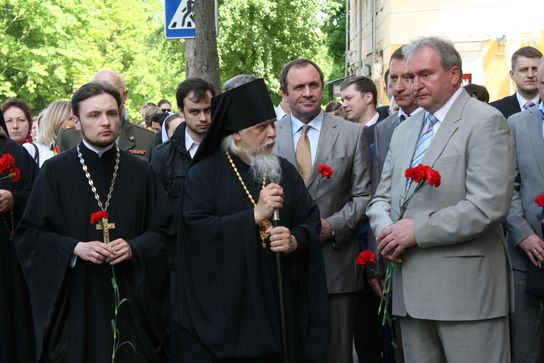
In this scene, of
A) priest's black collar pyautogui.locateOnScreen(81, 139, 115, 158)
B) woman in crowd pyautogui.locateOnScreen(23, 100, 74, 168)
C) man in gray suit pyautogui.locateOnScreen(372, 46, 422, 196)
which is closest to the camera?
priest's black collar pyautogui.locateOnScreen(81, 139, 115, 158)

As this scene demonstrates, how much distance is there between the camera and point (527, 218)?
20.9 ft

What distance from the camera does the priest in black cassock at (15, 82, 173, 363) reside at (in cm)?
585

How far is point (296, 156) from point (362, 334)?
2.16m

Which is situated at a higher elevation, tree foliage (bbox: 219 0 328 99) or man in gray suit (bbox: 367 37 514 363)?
tree foliage (bbox: 219 0 328 99)

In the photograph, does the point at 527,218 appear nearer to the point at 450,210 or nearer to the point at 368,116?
the point at 450,210

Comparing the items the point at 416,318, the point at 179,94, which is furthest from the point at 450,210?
the point at 179,94

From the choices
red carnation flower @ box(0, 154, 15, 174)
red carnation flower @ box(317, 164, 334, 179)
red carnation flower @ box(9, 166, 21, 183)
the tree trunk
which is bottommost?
red carnation flower @ box(317, 164, 334, 179)

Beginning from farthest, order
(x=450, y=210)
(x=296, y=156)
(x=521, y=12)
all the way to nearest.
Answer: (x=521, y=12) < (x=296, y=156) < (x=450, y=210)

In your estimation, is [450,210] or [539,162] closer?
[450,210]

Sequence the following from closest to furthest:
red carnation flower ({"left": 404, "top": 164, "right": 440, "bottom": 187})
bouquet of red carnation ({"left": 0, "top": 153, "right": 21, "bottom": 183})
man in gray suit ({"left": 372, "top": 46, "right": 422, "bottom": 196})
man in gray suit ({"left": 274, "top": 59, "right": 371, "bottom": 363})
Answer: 1. red carnation flower ({"left": 404, "top": 164, "right": 440, "bottom": 187})
2. bouquet of red carnation ({"left": 0, "top": 153, "right": 21, "bottom": 183})
3. man in gray suit ({"left": 274, "top": 59, "right": 371, "bottom": 363})
4. man in gray suit ({"left": 372, "top": 46, "right": 422, "bottom": 196})

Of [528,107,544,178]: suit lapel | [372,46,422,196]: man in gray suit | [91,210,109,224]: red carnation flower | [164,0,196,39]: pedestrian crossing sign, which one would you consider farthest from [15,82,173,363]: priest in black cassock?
[164,0,196,39]: pedestrian crossing sign

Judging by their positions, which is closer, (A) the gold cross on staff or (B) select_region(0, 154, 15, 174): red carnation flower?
(A) the gold cross on staff

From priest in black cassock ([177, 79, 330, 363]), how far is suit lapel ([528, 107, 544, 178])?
5.55 feet

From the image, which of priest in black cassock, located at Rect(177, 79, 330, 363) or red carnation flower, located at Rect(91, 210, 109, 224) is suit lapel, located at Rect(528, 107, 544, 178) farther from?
red carnation flower, located at Rect(91, 210, 109, 224)
